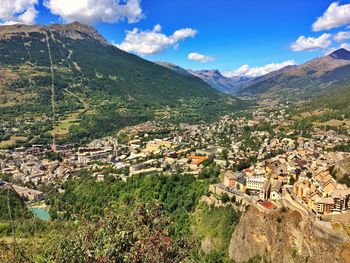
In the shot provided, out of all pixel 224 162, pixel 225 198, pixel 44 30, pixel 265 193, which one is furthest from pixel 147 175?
pixel 44 30

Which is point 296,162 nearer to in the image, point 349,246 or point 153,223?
point 349,246

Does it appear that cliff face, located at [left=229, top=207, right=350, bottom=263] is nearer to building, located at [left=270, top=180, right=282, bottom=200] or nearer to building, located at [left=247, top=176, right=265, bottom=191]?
building, located at [left=270, top=180, right=282, bottom=200]

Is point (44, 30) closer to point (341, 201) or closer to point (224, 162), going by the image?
point (224, 162)

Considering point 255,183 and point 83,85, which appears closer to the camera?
point 255,183

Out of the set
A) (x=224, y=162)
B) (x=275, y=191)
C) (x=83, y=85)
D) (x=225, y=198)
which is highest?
(x=83, y=85)

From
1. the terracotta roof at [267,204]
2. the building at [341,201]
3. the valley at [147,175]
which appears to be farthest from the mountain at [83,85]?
the building at [341,201]

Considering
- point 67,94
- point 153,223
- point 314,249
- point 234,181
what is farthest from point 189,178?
point 67,94

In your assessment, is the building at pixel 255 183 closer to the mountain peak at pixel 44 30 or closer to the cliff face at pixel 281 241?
the cliff face at pixel 281 241
